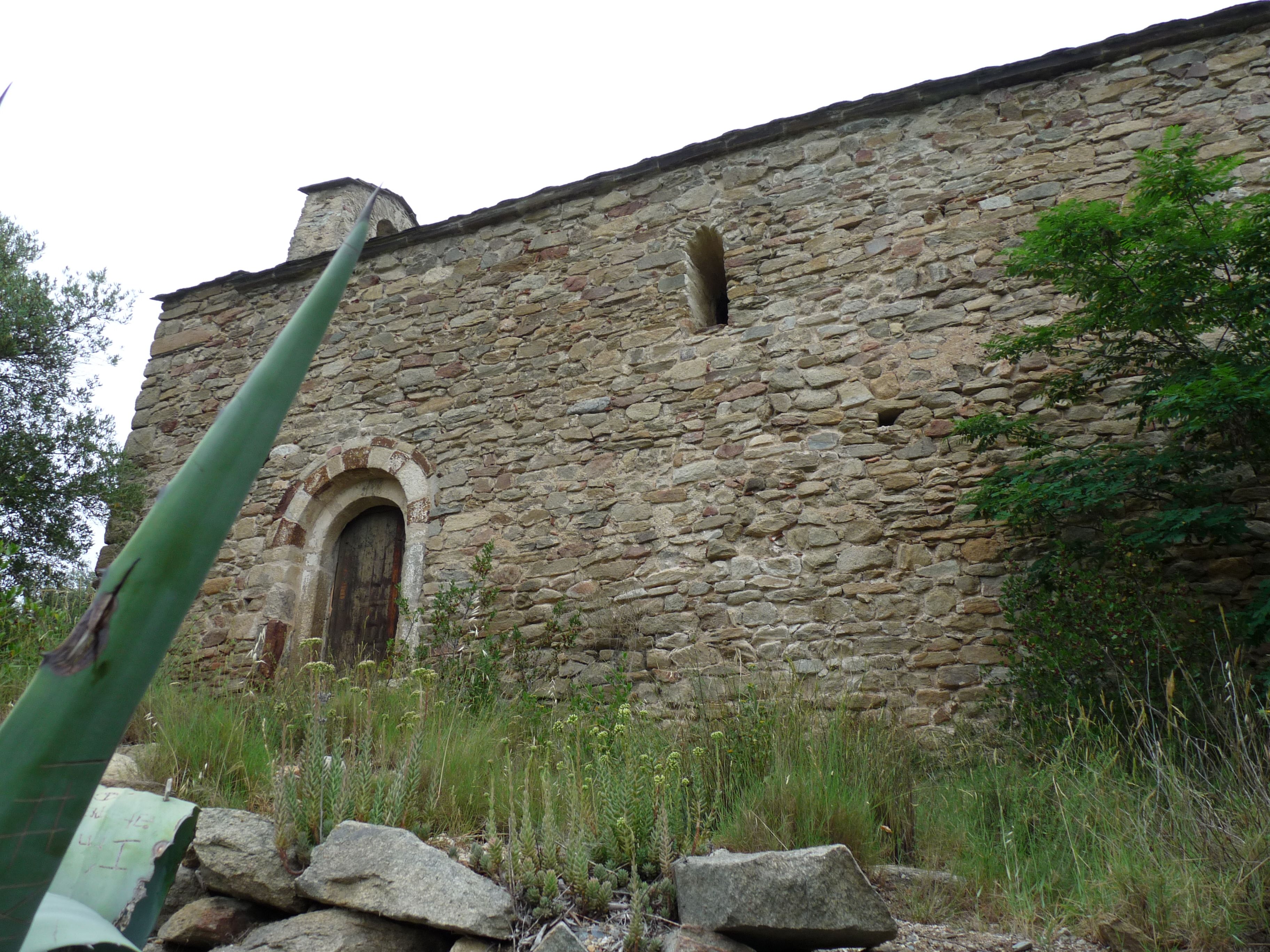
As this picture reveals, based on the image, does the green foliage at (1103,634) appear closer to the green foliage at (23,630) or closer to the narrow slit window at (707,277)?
the narrow slit window at (707,277)

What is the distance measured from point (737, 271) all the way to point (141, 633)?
230 inches

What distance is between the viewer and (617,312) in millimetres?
6531

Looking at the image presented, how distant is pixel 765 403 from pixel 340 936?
13.6ft

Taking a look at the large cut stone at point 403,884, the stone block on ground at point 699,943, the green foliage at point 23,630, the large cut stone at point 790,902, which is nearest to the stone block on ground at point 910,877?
the large cut stone at point 790,902

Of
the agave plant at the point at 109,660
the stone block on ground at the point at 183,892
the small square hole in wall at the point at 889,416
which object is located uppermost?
the small square hole in wall at the point at 889,416

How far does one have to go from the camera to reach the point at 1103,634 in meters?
4.04

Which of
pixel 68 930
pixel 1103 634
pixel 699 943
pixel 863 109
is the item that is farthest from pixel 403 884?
pixel 863 109

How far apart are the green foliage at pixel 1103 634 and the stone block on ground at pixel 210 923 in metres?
3.46

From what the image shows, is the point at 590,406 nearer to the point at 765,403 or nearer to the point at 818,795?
the point at 765,403

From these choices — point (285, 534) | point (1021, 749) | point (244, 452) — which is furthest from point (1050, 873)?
point (285, 534)

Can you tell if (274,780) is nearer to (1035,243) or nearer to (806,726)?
(806,726)

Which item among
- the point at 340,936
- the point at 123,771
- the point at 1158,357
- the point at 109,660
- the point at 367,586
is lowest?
the point at 340,936

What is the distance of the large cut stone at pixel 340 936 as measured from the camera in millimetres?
2500

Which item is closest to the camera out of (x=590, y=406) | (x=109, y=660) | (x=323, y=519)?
(x=109, y=660)
